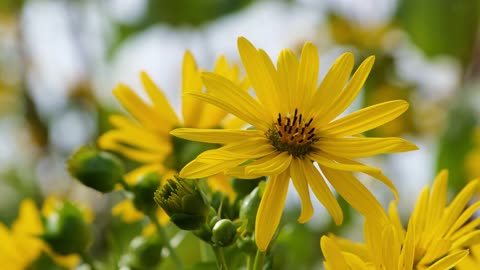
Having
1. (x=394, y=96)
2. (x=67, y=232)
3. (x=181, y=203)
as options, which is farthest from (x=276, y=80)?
(x=394, y=96)

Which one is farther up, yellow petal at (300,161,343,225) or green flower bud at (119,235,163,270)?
yellow petal at (300,161,343,225)

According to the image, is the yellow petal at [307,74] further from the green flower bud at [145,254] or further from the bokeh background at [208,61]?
the bokeh background at [208,61]

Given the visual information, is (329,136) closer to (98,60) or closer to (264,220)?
(264,220)

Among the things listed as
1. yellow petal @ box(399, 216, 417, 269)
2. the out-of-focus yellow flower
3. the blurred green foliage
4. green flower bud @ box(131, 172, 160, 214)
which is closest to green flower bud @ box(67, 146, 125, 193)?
green flower bud @ box(131, 172, 160, 214)

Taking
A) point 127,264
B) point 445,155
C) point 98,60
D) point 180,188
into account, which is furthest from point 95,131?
point 180,188

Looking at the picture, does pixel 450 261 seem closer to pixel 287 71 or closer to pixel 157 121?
pixel 287 71

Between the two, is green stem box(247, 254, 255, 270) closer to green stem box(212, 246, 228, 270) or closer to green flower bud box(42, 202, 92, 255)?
green stem box(212, 246, 228, 270)
